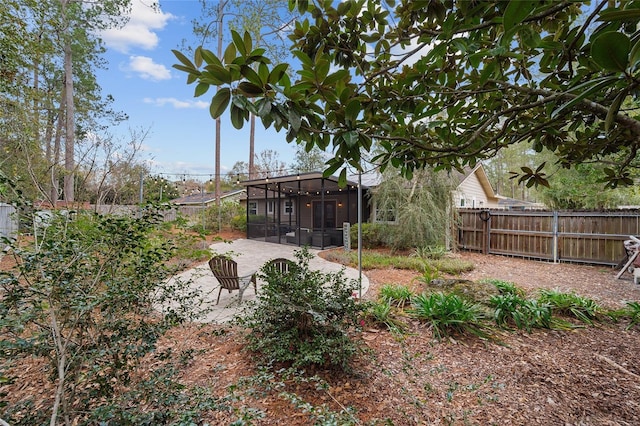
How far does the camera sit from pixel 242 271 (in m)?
6.70

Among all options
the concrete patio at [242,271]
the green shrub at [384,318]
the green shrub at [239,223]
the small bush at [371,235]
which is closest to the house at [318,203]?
the small bush at [371,235]

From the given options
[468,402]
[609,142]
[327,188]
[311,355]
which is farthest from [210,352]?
→ [327,188]

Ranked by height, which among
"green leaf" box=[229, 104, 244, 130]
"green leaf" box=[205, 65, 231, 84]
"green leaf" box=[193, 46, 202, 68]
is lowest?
"green leaf" box=[229, 104, 244, 130]

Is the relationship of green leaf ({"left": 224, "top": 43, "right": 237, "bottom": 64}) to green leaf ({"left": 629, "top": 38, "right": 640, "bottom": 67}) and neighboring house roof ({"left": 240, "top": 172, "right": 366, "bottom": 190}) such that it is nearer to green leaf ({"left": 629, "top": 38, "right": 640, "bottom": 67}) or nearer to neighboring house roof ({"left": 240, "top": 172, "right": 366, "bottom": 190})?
green leaf ({"left": 629, "top": 38, "right": 640, "bottom": 67})

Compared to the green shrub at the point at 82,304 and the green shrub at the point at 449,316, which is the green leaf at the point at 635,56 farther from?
the green shrub at the point at 449,316

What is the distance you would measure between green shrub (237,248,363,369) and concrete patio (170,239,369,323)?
2.20 feet

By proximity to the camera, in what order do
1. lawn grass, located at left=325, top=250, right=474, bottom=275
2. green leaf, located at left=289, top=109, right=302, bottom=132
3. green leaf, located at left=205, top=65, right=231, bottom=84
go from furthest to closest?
lawn grass, located at left=325, top=250, right=474, bottom=275 → green leaf, located at left=289, top=109, right=302, bottom=132 → green leaf, located at left=205, top=65, right=231, bottom=84

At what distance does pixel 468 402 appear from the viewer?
2008 mm

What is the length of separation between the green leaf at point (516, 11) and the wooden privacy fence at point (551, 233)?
29.8 feet

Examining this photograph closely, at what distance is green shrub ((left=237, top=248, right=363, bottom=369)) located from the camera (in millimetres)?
2297

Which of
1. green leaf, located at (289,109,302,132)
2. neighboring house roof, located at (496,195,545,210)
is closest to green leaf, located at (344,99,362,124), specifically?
green leaf, located at (289,109,302,132)

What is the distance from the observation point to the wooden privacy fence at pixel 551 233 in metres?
6.69

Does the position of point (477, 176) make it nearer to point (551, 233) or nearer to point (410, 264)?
point (551, 233)

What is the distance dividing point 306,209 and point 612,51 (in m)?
14.2
